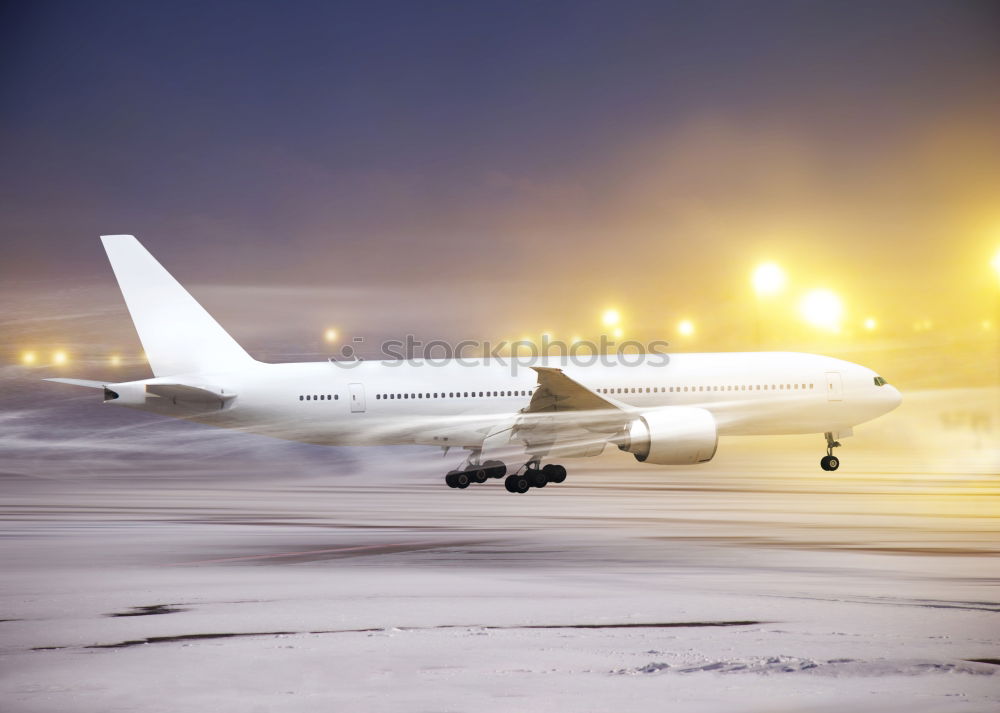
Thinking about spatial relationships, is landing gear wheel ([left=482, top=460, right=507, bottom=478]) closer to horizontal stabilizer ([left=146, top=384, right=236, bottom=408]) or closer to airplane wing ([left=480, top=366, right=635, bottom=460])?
airplane wing ([left=480, top=366, right=635, bottom=460])

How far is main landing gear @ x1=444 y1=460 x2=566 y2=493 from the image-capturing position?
136 feet

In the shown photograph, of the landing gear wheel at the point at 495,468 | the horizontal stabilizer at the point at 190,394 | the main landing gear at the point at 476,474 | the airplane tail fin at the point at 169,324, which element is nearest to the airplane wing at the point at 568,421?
the landing gear wheel at the point at 495,468

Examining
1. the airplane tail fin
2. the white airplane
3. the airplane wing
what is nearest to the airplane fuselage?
the white airplane

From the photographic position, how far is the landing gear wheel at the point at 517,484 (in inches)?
1617

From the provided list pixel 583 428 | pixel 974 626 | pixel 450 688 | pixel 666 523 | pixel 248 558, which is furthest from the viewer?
pixel 583 428

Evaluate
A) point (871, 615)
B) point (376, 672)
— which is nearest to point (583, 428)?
point (871, 615)

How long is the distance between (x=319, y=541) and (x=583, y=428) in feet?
52.5

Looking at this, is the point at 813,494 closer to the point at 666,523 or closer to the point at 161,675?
the point at 666,523

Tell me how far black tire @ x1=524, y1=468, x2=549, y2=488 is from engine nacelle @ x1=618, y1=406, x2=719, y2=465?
3476mm

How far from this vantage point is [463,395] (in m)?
42.8

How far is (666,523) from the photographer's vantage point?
29.1 m

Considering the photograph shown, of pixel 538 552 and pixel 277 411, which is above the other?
pixel 277 411

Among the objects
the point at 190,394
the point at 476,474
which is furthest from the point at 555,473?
the point at 190,394

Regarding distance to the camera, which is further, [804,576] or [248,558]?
[248,558]
